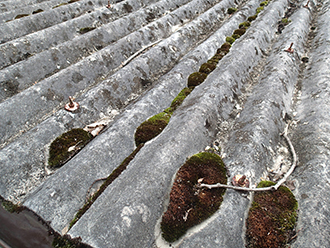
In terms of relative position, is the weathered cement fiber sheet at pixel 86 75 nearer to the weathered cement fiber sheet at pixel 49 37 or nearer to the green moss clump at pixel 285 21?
the weathered cement fiber sheet at pixel 49 37

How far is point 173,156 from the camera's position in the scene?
314 centimetres

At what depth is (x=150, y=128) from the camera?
412 cm

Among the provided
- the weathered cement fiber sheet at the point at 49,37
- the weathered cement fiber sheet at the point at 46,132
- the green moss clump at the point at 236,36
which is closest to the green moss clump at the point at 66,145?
the weathered cement fiber sheet at the point at 46,132

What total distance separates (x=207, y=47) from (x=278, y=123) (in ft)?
13.9

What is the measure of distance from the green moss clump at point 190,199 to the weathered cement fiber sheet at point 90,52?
14.8 feet

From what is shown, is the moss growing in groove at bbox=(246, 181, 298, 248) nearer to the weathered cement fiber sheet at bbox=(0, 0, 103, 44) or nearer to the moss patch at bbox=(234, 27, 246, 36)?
the moss patch at bbox=(234, 27, 246, 36)

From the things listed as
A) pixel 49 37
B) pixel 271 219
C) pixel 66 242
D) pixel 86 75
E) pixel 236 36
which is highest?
pixel 49 37

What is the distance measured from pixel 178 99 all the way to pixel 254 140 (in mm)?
2161

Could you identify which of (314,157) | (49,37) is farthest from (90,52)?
(314,157)

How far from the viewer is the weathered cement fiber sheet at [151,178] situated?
242cm

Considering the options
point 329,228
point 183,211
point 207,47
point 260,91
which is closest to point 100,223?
point 183,211

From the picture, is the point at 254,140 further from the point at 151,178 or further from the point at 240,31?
the point at 240,31

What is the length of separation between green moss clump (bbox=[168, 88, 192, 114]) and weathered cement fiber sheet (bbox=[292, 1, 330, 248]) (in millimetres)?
2583

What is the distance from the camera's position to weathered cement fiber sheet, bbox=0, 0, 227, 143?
4.82 m
